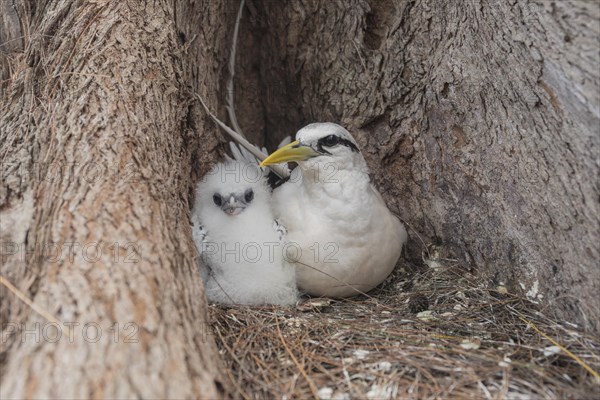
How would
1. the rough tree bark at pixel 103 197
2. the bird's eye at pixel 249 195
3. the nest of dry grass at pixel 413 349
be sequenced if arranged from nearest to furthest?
the rough tree bark at pixel 103 197 → the nest of dry grass at pixel 413 349 → the bird's eye at pixel 249 195

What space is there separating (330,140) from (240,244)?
3.12 feet

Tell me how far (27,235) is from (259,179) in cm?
200

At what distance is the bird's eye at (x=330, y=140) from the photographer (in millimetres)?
4309

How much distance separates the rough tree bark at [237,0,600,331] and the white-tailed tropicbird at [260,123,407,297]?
0.56 metres

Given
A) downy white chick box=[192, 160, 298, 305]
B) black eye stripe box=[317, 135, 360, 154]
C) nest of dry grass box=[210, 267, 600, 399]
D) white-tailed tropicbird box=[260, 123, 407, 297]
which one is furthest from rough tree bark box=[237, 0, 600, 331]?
downy white chick box=[192, 160, 298, 305]

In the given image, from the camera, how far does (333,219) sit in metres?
4.34

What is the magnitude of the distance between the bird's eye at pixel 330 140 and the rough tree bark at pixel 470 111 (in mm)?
744

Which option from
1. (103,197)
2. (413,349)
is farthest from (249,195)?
(413,349)

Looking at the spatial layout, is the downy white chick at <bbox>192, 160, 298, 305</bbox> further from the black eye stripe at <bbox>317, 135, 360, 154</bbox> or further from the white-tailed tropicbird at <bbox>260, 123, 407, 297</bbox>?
the black eye stripe at <bbox>317, 135, 360, 154</bbox>

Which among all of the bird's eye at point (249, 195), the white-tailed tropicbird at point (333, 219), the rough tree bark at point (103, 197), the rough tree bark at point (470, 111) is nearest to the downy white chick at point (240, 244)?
the bird's eye at point (249, 195)

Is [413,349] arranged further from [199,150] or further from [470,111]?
[199,150]

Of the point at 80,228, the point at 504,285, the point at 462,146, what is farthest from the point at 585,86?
the point at 80,228

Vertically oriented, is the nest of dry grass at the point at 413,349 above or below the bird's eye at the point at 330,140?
below

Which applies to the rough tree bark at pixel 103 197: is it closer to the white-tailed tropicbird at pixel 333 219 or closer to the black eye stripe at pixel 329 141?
the white-tailed tropicbird at pixel 333 219
